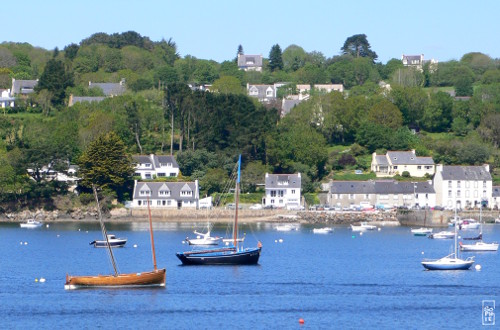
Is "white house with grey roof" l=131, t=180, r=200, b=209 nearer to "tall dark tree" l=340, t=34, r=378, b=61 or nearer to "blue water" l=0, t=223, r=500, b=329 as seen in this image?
"blue water" l=0, t=223, r=500, b=329

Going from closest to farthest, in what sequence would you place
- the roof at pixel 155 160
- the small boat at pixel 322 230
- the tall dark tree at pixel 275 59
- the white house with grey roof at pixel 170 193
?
the small boat at pixel 322 230 < the white house with grey roof at pixel 170 193 < the roof at pixel 155 160 < the tall dark tree at pixel 275 59

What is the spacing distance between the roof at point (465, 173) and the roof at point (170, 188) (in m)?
23.4

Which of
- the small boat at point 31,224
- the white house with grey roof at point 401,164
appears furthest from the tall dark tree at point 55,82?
the white house with grey roof at point 401,164

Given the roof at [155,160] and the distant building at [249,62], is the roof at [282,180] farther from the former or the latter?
the distant building at [249,62]

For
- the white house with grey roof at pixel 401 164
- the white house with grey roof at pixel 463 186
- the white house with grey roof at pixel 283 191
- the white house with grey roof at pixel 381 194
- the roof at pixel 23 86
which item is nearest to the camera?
the white house with grey roof at pixel 283 191

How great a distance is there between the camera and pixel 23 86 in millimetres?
136750

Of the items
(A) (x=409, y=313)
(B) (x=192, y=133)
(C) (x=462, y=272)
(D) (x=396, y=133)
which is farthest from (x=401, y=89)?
(A) (x=409, y=313)

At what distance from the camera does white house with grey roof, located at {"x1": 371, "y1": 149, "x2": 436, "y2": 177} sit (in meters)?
104

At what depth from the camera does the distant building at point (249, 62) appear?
585ft

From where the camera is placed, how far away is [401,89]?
119812 millimetres

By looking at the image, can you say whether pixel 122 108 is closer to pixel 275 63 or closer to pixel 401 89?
pixel 401 89

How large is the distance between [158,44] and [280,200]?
9119 centimetres

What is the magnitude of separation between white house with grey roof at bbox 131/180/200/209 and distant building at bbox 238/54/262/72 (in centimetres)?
8289
